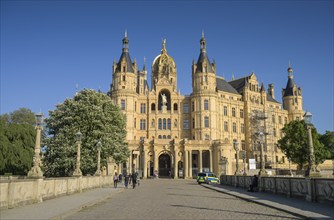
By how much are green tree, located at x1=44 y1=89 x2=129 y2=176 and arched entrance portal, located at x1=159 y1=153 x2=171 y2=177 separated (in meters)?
37.2

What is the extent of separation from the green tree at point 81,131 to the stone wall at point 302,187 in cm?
2261

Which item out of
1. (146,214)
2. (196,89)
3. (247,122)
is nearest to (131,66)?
(196,89)

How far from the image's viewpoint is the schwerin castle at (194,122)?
7350 centimetres

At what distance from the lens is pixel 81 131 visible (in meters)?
43.9

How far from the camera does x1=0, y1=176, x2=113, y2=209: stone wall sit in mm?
14883

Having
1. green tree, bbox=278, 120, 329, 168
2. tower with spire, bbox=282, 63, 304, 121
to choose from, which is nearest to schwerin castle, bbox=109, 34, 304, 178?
tower with spire, bbox=282, 63, 304, 121

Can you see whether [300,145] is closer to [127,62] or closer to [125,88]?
[125,88]

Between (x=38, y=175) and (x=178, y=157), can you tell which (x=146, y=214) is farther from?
(x=178, y=157)

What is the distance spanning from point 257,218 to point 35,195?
1162 centimetres

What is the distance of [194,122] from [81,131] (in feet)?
135

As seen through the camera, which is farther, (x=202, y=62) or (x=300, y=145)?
(x=202, y=62)

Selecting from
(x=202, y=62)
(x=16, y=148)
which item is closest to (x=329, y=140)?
(x=202, y=62)

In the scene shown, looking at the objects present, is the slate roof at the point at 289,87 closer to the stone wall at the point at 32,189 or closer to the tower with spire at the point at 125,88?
the tower with spire at the point at 125,88

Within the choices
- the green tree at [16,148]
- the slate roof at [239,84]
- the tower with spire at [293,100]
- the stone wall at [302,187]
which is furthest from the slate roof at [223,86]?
the stone wall at [302,187]
